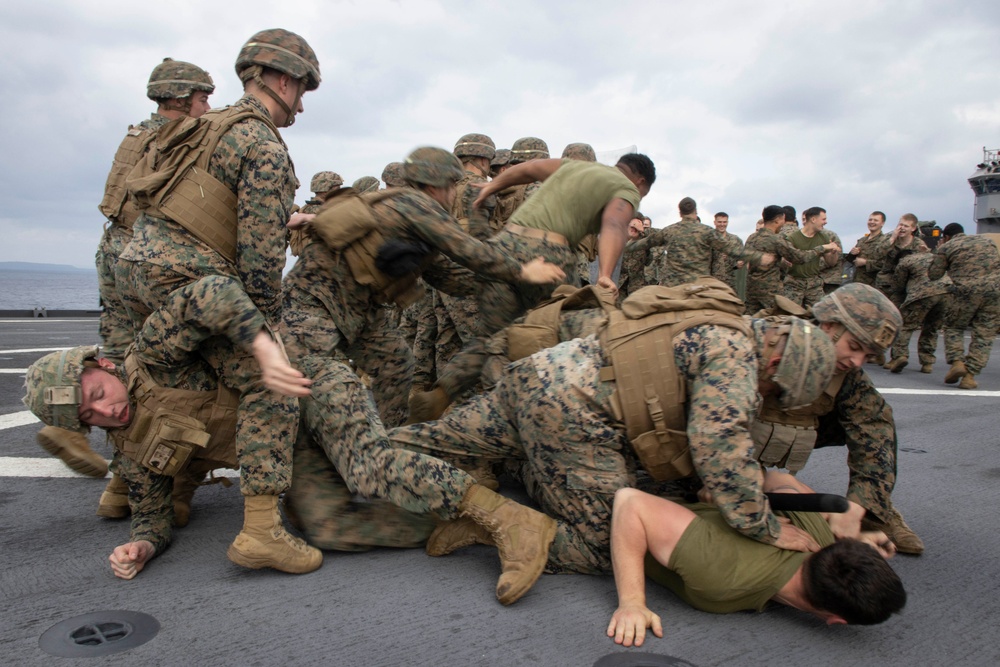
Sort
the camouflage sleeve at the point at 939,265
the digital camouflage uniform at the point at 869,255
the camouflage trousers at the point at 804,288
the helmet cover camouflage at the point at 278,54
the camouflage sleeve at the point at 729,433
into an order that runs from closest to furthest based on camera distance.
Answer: the camouflage sleeve at the point at 729,433
the helmet cover camouflage at the point at 278,54
the camouflage sleeve at the point at 939,265
the digital camouflage uniform at the point at 869,255
the camouflage trousers at the point at 804,288

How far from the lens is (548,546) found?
8.39 ft

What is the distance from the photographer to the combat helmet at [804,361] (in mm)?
2410

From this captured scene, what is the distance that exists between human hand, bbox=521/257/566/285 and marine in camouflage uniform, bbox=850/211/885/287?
813 cm

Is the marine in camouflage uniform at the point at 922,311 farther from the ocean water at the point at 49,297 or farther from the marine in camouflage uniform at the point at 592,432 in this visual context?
the ocean water at the point at 49,297

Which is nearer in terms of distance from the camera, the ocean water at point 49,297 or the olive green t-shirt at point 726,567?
the olive green t-shirt at point 726,567

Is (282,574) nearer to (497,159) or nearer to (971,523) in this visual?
(971,523)

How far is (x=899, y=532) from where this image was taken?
9.56 ft

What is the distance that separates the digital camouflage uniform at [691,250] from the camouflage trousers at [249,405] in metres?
7.19

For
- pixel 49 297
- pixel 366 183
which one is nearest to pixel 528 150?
pixel 366 183

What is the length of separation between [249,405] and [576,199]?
1.81m

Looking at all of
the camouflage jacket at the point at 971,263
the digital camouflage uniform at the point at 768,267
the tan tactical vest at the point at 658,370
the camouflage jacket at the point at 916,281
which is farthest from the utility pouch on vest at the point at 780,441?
the digital camouflage uniform at the point at 768,267

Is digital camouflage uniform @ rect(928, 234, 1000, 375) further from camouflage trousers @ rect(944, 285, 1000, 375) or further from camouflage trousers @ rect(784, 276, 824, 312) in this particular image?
camouflage trousers @ rect(784, 276, 824, 312)

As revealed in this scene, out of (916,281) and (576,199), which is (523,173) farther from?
(916,281)

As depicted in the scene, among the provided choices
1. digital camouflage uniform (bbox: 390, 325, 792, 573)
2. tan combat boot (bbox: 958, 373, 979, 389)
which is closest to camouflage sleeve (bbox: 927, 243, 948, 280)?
tan combat boot (bbox: 958, 373, 979, 389)
